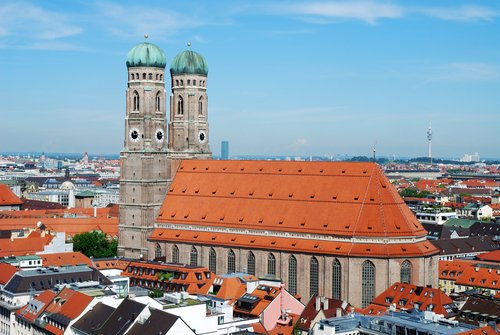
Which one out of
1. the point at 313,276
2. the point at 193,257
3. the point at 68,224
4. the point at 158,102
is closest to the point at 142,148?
the point at 158,102

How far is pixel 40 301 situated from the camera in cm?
9019

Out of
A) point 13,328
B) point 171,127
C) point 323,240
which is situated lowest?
point 13,328

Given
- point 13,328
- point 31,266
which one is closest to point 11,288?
point 13,328

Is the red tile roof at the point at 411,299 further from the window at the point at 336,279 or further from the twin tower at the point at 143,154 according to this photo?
the twin tower at the point at 143,154

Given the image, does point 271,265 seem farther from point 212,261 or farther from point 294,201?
point 212,261

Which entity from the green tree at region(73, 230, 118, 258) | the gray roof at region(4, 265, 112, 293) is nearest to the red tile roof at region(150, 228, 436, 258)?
the green tree at region(73, 230, 118, 258)

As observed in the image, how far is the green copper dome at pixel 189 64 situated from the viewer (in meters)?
135

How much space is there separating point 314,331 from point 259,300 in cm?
1547

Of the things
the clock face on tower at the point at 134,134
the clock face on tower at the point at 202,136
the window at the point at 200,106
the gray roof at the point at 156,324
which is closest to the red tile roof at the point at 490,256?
the clock face on tower at the point at 202,136

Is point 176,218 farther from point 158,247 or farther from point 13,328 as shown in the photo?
point 13,328

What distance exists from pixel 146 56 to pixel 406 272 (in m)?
54.8

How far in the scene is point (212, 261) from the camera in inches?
4700

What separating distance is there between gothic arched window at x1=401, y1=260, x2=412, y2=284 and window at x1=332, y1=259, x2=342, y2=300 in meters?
8.31

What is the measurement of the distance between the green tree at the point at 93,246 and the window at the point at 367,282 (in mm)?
52504
